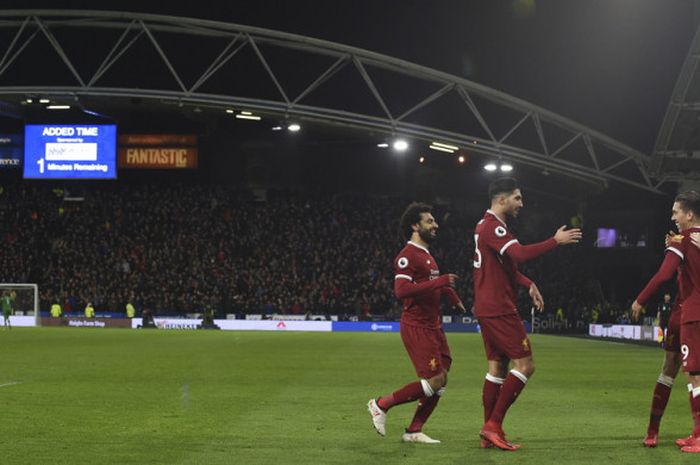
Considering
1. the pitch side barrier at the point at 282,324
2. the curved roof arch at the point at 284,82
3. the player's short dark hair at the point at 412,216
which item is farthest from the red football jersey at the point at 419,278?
the pitch side barrier at the point at 282,324

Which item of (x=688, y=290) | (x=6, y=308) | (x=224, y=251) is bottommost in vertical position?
(x=6, y=308)

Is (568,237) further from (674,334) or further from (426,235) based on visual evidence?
(674,334)

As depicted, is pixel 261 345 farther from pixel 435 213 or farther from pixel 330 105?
pixel 435 213

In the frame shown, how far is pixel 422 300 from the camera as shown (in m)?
8.99

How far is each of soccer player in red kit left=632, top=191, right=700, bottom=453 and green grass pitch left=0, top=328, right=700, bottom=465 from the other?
46 cm

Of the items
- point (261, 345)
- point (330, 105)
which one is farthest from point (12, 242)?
point (261, 345)

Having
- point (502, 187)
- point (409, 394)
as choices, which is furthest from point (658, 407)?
point (502, 187)

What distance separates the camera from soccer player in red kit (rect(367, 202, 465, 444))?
8797 mm

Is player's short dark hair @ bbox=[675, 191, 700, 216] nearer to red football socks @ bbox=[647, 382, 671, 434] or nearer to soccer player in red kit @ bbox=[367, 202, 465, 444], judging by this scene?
red football socks @ bbox=[647, 382, 671, 434]

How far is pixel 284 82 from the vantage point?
171 feet

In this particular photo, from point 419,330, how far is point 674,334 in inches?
97.9

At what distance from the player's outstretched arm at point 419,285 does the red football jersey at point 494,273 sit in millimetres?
309

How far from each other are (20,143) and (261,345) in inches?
802

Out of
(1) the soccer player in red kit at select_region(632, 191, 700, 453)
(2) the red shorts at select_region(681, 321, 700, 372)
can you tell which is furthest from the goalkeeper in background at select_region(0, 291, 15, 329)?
(2) the red shorts at select_region(681, 321, 700, 372)
